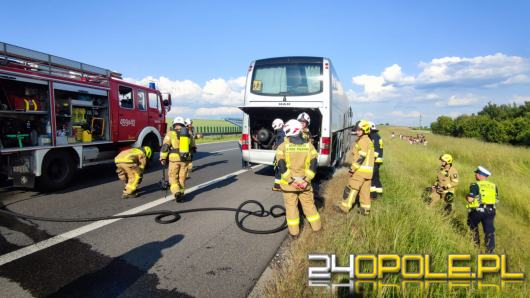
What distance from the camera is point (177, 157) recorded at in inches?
234

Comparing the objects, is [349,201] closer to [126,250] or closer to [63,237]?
[126,250]

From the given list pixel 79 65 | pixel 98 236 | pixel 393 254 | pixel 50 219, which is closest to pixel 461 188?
pixel 393 254

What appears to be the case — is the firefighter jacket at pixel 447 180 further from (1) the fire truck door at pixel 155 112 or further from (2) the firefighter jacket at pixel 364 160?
(1) the fire truck door at pixel 155 112

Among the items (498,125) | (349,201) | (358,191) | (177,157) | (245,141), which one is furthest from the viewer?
(498,125)

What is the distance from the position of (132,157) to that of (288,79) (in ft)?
14.0

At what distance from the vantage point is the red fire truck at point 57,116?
594cm

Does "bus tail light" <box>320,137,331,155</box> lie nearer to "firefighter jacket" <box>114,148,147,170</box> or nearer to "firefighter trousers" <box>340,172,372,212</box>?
"firefighter trousers" <box>340,172,372,212</box>

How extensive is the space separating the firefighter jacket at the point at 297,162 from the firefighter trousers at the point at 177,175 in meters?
2.56

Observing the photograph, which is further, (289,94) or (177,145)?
(289,94)

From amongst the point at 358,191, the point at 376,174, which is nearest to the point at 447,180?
the point at 376,174

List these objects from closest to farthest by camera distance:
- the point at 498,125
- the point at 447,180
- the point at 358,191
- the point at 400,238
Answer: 1. the point at 400,238
2. the point at 358,191
3. the point at 447,180
4. the point at 498,125

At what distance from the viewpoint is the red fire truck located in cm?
594

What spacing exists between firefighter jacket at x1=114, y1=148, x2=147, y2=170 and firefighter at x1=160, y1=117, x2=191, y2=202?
0.47 meters

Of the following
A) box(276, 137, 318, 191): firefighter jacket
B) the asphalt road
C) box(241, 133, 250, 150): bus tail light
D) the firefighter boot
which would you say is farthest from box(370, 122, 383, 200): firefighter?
box(241, 133, 250, 150): bus tail light
